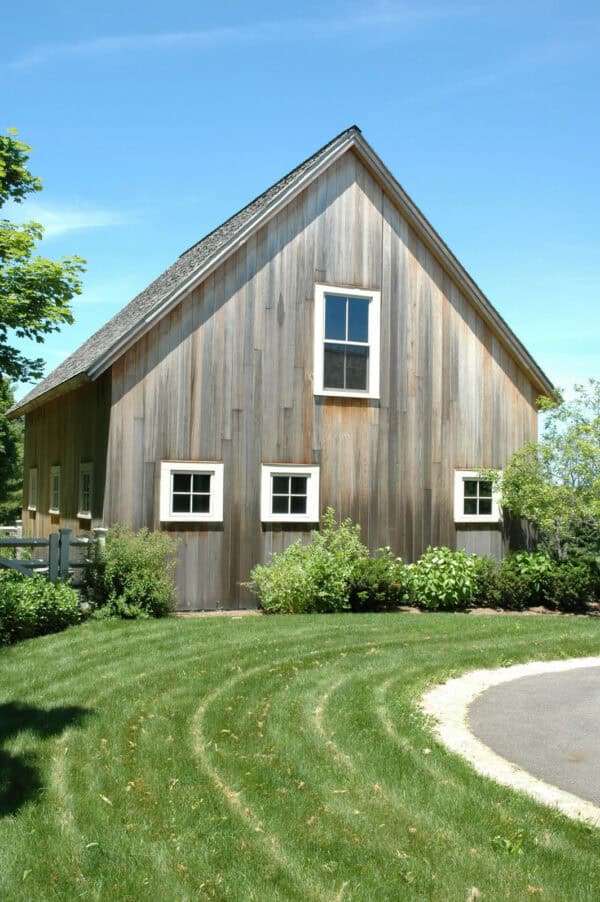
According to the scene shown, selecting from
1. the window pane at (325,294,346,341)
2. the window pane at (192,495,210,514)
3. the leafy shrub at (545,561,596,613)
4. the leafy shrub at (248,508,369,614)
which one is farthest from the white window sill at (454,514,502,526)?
the window pane at (192,495,210,514)

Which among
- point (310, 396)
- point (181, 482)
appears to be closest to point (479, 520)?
point (310, 396)

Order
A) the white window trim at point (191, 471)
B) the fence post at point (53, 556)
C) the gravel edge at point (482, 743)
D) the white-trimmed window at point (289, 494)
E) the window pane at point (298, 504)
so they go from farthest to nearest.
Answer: the window pane at point (298, 504) → the white-trimmed window at point (289, 494) → the white window trim at point (191, 471) → the fence post at point (53, 556) → the gravel edge at point (482, 743)

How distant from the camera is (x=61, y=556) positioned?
Result: 557 inches

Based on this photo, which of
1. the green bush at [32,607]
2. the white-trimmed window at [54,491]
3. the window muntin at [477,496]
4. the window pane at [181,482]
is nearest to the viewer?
the green bush at [32,607]

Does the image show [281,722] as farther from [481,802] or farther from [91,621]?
[91,621]

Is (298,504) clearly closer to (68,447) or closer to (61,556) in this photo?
(61,556)

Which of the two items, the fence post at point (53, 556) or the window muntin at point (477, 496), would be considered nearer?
the fence post at point (53, 556)

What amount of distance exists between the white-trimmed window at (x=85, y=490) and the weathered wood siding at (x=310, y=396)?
178 centimetres

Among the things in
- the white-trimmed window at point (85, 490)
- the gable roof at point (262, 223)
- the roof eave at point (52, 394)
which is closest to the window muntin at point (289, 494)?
the white-trimmed window at point (85, 490)

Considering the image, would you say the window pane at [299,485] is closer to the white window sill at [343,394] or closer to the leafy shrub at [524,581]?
the white window sill at [343,394]

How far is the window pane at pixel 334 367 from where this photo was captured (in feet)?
56.6

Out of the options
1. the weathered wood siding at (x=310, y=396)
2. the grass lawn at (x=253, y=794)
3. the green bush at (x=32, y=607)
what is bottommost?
the grass lawn at (x=253, y=794)

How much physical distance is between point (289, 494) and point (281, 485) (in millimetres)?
233

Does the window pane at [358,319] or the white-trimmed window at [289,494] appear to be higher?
the window pane at [358,319]
